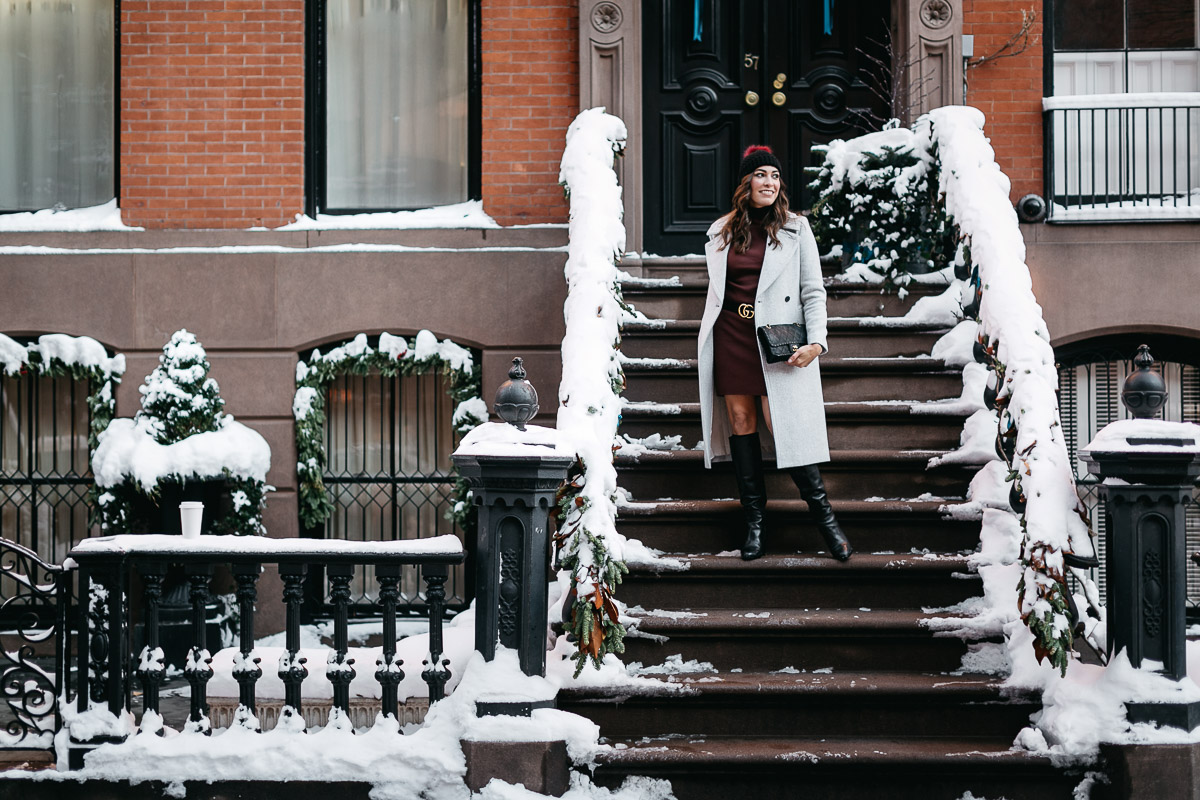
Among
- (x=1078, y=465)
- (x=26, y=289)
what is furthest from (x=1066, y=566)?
(x=26, y=289)

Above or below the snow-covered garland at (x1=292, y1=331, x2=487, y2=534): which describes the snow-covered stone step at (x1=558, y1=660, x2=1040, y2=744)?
below

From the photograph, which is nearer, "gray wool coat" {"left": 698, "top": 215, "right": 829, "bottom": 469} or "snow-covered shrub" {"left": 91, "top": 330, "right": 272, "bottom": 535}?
"gray wool coat" {"left": 698, "top": 215, "right": 829, "bottom": 469}

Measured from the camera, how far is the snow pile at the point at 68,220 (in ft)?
26.8

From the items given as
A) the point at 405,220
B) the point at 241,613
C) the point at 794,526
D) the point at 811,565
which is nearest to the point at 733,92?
the point at 405,220

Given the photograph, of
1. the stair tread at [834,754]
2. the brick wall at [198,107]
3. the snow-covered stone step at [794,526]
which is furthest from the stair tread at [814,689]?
the brick wall at [198,107]

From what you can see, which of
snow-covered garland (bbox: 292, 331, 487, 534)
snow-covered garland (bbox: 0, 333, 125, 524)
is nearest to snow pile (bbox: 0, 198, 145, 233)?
snow-covered garland (bbox: 0, 333, 125, 524)

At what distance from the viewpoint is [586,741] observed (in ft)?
15.7

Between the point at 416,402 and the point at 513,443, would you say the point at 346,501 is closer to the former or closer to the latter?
the point at 416,402

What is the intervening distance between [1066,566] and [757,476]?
4.82ft

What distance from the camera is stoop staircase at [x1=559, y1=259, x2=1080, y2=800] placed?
15.6 ft

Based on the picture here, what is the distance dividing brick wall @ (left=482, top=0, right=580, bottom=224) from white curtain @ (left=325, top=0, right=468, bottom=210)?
0.42 metres

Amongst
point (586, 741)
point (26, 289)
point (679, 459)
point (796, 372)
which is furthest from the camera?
point (26, 289)

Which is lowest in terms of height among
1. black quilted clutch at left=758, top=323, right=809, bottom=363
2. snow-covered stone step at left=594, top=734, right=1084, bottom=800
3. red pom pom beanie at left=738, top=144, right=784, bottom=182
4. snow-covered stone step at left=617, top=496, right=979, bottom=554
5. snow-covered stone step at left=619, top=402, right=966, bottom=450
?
snow-covered stone step at left=594, top=734, right=1084, bottom=800

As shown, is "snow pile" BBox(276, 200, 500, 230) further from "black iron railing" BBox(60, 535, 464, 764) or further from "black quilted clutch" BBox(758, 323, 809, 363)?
"black iron railing" BBox(60, 535, 464, 764)
